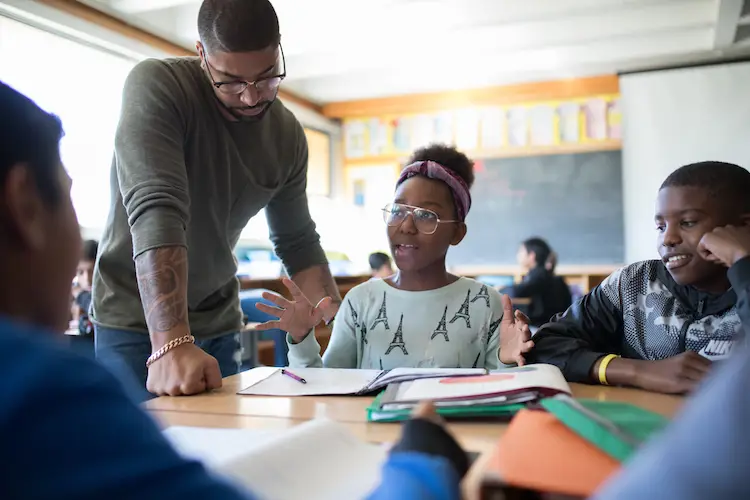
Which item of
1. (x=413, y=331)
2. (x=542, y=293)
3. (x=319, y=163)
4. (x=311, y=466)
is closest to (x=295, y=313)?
(x=413, y=331)

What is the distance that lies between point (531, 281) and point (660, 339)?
11.5ft

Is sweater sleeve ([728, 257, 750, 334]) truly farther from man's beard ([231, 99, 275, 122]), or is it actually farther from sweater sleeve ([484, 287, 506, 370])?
man's beard ([231, 99, 275, 122])

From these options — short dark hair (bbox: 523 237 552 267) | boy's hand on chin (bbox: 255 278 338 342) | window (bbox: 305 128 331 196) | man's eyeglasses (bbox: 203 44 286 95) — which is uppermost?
window (bbox: 305 128 331 196)

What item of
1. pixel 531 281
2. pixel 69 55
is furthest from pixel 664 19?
pixel 69 55

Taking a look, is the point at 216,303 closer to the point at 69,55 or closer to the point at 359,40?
the point at 69,55

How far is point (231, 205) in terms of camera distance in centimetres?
179

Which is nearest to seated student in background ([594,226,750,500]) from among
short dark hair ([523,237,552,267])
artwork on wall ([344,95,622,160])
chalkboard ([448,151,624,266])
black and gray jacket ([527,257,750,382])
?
black and gray jacket ([527,257,750,382])

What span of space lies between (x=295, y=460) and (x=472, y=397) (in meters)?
0.33

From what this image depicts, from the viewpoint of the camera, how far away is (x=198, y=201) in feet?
5.57

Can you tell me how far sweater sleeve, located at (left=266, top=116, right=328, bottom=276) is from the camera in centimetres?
200

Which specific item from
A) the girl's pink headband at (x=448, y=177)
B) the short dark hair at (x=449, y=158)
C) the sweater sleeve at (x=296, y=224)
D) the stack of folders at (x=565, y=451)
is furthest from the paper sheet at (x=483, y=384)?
the sweater sleeve at (x=296, y=224)

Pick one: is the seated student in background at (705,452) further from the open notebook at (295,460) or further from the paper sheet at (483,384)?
the paper sheet at (483,384)

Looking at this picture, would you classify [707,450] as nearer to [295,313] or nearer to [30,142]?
[30,142]

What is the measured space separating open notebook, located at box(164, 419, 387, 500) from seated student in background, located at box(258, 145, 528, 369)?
67cm
